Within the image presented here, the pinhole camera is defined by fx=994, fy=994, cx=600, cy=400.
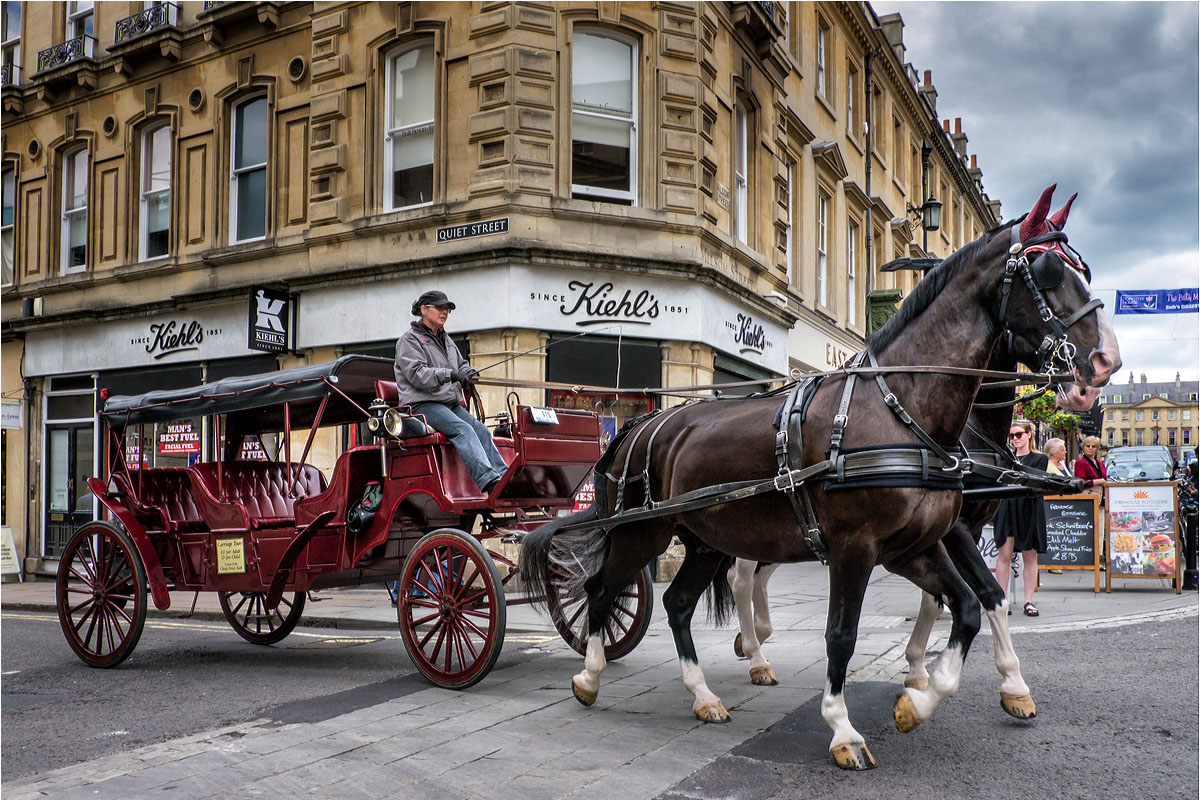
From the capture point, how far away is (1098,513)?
11656 millimetres

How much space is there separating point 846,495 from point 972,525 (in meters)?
2.06

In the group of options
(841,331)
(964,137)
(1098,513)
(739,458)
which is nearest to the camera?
(739,458)

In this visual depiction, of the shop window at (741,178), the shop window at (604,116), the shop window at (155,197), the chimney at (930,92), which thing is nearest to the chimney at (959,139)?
the chimney at (930,92)

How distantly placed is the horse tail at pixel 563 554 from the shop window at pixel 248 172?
38.5 ft

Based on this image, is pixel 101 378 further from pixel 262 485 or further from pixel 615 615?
pixel 615 615

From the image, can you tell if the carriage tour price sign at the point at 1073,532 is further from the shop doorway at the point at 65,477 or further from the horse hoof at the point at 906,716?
the shop doorway at the point at 65,477

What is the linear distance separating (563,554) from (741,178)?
11.4m

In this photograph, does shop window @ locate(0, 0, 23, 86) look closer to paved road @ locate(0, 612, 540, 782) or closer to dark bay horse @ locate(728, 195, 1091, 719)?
paved road @ locate(0, 612, 540, 782)

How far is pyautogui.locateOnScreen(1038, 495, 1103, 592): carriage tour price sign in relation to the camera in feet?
38.3

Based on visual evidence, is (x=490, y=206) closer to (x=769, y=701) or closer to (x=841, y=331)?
(x=769, y=701)

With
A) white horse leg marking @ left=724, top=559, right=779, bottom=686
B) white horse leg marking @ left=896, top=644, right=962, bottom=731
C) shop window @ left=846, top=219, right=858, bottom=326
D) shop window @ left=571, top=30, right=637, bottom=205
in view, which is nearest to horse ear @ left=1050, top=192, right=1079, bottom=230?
white horse leg marking @ left=896, top=644, right=962, bottom=731

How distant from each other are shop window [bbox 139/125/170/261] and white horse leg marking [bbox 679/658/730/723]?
14.9 m

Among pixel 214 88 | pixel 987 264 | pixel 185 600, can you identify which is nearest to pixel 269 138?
pixel 214 88

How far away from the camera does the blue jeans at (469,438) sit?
260 inches
